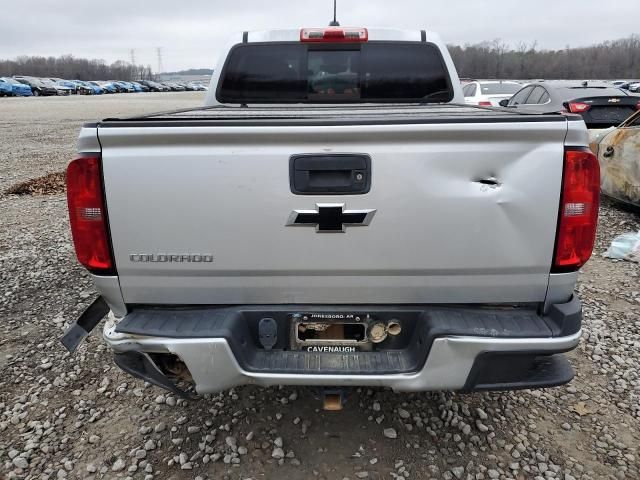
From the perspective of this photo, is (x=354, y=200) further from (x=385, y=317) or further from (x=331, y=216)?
(x=385, y=317)

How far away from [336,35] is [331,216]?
2.43 meters

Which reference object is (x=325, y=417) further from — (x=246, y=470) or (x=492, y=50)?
(x=492, y=50)

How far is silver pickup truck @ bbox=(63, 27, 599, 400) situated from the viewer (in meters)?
2.10

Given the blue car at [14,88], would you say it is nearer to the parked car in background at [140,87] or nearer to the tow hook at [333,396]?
the parked car in background at [140,87]

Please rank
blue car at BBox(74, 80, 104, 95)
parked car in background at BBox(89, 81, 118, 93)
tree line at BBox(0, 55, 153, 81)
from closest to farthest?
blue car at BBox(74, 80, 104, 95)
parked car in background at BBox(89, 81, 118, 93)
tree line at BBox(0, 55, 153, 81)

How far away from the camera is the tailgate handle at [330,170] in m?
2.12

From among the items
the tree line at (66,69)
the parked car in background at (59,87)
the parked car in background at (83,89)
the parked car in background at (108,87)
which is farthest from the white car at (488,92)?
the tree line at (66,69)

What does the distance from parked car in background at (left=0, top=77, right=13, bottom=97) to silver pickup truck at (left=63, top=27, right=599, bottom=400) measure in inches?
2005

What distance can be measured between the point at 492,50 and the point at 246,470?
88521 millimetres

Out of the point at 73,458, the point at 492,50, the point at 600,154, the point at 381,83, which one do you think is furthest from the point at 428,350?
the point at 492,50

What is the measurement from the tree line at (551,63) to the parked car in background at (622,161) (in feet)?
218

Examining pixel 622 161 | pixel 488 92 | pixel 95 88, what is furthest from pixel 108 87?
pixel 622 161

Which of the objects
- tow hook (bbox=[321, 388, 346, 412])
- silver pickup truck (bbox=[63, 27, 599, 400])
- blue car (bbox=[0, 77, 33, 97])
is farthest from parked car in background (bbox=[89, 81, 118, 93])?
tow hook (bbox=[321, 388, 346, 412])

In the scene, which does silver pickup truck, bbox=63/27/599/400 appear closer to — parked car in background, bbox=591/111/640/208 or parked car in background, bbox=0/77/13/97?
parked car in background, bbox=591/111/640/208
